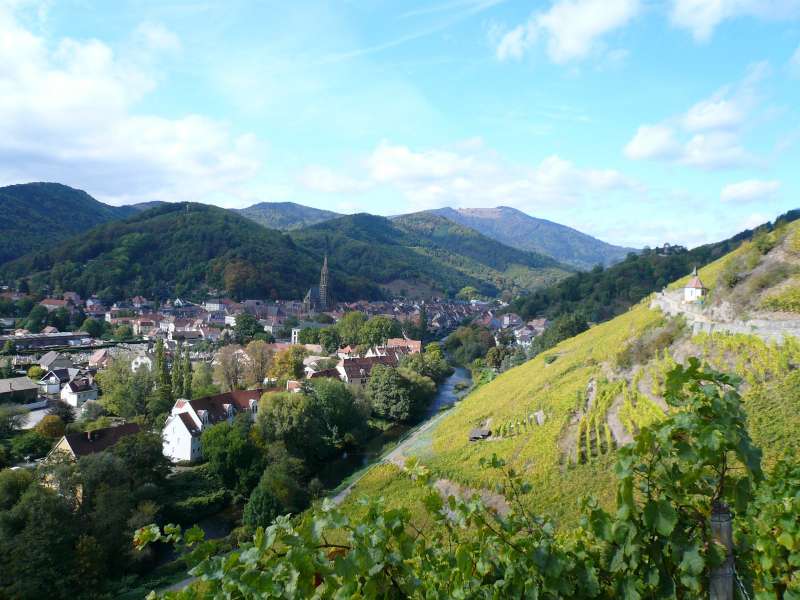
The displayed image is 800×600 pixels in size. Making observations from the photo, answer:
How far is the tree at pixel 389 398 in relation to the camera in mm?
37969

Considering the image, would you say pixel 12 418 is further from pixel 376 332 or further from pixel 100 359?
pixel 376 332

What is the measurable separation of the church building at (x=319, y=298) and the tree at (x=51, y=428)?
76612 millimetres

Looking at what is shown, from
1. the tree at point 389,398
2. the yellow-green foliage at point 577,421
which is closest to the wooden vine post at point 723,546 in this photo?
the yellow-green foliage at point 577,421

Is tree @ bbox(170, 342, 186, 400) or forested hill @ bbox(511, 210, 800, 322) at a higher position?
forested hill @ bbox(511, 210, 800, 322)

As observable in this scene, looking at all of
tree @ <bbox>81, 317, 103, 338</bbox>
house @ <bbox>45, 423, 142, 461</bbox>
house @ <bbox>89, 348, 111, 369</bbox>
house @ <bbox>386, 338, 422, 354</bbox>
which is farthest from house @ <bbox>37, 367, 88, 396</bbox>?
house @ <bbox>386, 338, 422, 354</bbox>

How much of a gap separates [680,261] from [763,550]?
9078 centimetres

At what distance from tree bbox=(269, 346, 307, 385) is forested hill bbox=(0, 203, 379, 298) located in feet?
238

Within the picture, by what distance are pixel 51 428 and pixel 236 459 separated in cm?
1323

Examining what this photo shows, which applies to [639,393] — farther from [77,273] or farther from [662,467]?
[77,273]

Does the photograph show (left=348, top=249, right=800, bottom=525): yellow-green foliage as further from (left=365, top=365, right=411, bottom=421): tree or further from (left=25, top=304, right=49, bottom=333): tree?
(left=25, top=304, right=49, bottom=333): tree

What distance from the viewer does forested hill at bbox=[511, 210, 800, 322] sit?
239ft

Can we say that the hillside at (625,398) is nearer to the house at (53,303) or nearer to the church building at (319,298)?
the house at (53,303)

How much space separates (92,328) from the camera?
249 ft

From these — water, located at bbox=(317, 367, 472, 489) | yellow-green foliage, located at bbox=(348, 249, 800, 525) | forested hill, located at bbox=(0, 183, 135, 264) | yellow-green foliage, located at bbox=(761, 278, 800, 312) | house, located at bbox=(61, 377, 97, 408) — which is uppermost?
forested hill, located at bbox=(0, 183, 135, 264)
